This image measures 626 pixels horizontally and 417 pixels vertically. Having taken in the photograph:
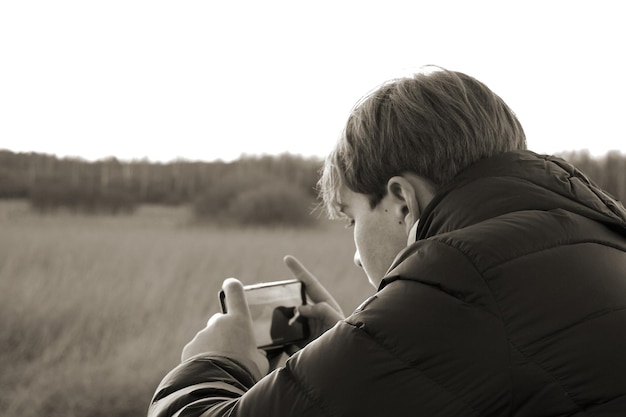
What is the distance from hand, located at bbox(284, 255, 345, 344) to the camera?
1.23 meters

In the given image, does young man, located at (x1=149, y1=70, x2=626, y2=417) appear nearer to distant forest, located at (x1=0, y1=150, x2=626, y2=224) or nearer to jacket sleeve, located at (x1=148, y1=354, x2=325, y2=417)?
jacket sleeve, located at (x1=148, y1=354, x2=325, y2=417)

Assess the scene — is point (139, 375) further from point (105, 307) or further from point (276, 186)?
point (276, 186)

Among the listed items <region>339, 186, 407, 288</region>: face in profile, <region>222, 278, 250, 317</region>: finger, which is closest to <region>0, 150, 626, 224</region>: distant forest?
<region>222, 278, 250, 317</region>: finger

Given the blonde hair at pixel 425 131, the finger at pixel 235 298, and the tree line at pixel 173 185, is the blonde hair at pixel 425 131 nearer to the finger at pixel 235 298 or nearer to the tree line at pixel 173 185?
the finger at pixel 235 298

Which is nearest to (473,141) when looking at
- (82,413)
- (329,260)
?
(82,413)

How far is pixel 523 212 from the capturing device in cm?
77

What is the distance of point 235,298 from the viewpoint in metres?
1.04

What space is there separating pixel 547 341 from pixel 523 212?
0.15m

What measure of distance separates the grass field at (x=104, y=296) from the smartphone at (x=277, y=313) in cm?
106

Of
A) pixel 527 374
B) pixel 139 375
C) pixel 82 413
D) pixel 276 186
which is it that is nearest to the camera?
pixel 527 374

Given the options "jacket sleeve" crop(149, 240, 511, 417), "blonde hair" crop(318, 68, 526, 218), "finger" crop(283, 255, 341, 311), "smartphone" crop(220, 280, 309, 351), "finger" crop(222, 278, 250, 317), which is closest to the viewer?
"jacket sleeve" crop(149, 240, 511, 417)

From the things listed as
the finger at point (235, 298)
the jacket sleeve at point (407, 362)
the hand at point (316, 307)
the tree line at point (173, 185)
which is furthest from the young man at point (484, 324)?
the tree line at point (173, 185)

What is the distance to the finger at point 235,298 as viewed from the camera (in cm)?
104

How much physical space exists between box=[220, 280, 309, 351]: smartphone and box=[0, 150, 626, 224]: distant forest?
1197 millimetres
